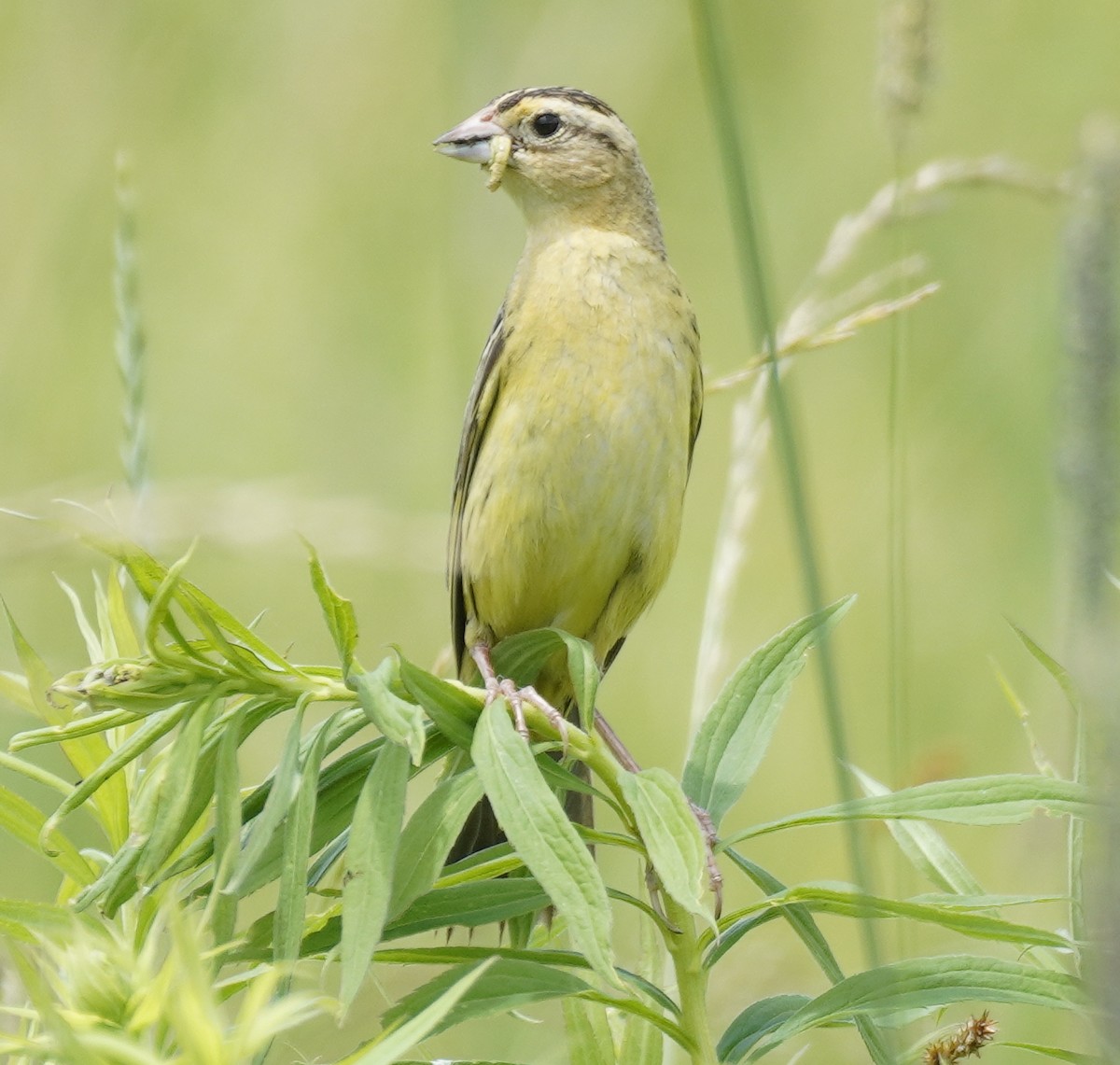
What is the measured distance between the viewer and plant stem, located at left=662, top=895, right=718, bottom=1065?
1.50 metres

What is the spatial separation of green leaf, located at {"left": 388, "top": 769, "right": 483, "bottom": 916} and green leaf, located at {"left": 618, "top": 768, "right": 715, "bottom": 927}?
148 millimetres

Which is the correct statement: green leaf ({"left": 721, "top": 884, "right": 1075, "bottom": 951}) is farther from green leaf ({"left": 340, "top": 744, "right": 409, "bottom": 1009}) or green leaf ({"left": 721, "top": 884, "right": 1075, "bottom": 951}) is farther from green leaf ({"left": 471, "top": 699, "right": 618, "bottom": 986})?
green leaf ({"left": 340, "top": 744, "right": 409, "bottom": 1009})

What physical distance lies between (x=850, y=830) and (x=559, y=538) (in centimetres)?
185

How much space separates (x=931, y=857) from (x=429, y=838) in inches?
23.3

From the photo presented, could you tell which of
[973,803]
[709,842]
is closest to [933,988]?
[973,803]

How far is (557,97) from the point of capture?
12.0 feet

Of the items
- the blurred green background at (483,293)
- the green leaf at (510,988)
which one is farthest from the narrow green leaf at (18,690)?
the blurred green background at (483,293)

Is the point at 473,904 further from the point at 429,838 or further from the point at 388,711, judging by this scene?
the point at 388,711

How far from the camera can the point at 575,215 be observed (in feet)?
11.7

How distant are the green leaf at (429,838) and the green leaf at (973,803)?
27cm

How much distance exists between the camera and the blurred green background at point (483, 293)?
4809mm

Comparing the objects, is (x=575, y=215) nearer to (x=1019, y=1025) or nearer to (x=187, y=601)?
(x=1019, y=1025)

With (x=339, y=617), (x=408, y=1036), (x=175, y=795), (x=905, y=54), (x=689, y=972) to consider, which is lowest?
(x=689, y=972)

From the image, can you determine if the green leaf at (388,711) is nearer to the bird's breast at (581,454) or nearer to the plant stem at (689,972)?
the plant stem at (689,972)
